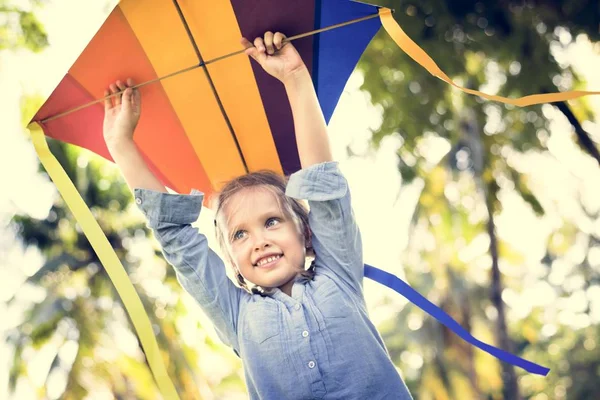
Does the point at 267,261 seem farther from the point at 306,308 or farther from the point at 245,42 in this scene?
the point at 245,42

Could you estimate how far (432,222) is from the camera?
31.7ft

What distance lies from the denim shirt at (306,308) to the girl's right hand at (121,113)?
0.79 ft

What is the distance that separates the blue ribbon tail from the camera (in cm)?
205

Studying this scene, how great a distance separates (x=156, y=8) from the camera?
2084 mm

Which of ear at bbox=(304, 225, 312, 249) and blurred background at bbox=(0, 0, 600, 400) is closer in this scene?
ear at bbox=(304, 225, 312, 249)

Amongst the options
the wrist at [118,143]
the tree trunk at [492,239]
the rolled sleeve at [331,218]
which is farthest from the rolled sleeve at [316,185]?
the tree trunk at [492,239]

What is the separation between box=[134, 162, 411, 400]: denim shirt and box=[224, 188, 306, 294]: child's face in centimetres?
4

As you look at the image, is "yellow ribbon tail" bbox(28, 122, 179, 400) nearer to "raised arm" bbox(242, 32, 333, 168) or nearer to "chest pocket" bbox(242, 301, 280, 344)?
"chest pocket" bbox(242, 301, 280, 344)

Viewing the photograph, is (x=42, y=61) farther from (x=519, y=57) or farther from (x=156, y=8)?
(x=156, y=8)

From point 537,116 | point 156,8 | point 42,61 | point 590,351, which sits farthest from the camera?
point 590,351

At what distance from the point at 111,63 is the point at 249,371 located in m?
0.94

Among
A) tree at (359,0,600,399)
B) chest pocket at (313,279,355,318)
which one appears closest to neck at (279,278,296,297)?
chest pocket at (313,279,355,318)

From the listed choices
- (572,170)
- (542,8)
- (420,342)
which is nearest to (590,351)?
(420,342)

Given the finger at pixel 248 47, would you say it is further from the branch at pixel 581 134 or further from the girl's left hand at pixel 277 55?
Result: the branch at pixel 581 134
